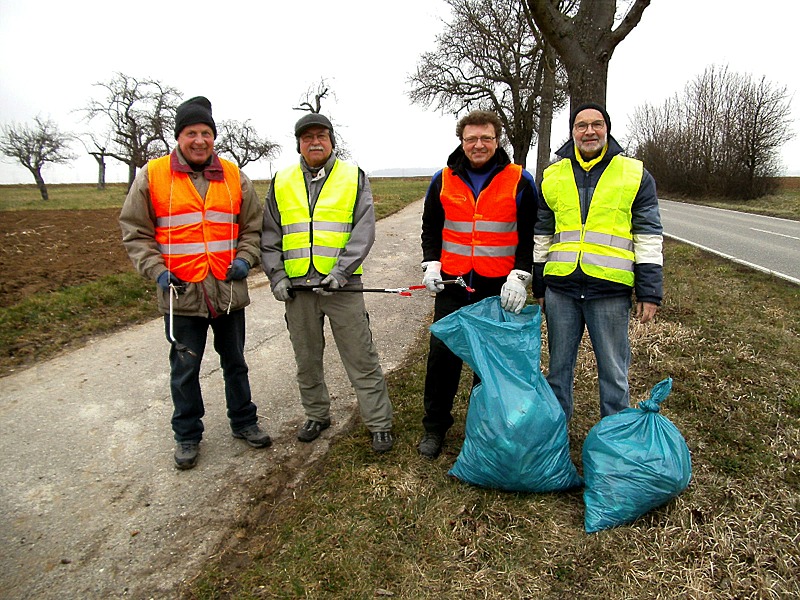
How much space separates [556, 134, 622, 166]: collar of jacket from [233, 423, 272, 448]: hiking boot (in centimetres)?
245

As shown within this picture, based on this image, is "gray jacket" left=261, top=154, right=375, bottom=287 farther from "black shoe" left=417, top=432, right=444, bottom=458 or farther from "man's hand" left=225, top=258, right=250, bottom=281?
"black shoe" left=417, top=432, right=444, bottom=458

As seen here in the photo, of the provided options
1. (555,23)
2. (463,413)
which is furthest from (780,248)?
(463,413)

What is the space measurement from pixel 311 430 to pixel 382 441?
512 millimetres

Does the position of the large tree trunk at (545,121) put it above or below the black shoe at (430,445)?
above

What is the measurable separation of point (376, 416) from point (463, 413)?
695 mm

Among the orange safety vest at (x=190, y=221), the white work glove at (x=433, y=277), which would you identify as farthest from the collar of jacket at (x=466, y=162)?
the orange safety vest at (x=190, y=221)

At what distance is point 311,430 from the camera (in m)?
3.40

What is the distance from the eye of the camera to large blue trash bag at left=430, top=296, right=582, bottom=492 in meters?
2.49

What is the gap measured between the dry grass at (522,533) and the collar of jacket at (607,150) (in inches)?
67.6

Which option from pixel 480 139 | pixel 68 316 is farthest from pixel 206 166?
pixel 68 316

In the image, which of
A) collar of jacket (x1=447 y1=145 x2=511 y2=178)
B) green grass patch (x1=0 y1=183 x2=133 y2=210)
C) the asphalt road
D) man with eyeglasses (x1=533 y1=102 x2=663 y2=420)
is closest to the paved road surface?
man with eyeglasses (x1=533 y1=102 x2=663 y2=420)

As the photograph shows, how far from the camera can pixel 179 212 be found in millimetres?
2930

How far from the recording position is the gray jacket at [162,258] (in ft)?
9.45

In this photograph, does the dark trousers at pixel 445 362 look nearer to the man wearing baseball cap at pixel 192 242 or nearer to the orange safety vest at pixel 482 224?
the orange safety vest at pixel 482 224
